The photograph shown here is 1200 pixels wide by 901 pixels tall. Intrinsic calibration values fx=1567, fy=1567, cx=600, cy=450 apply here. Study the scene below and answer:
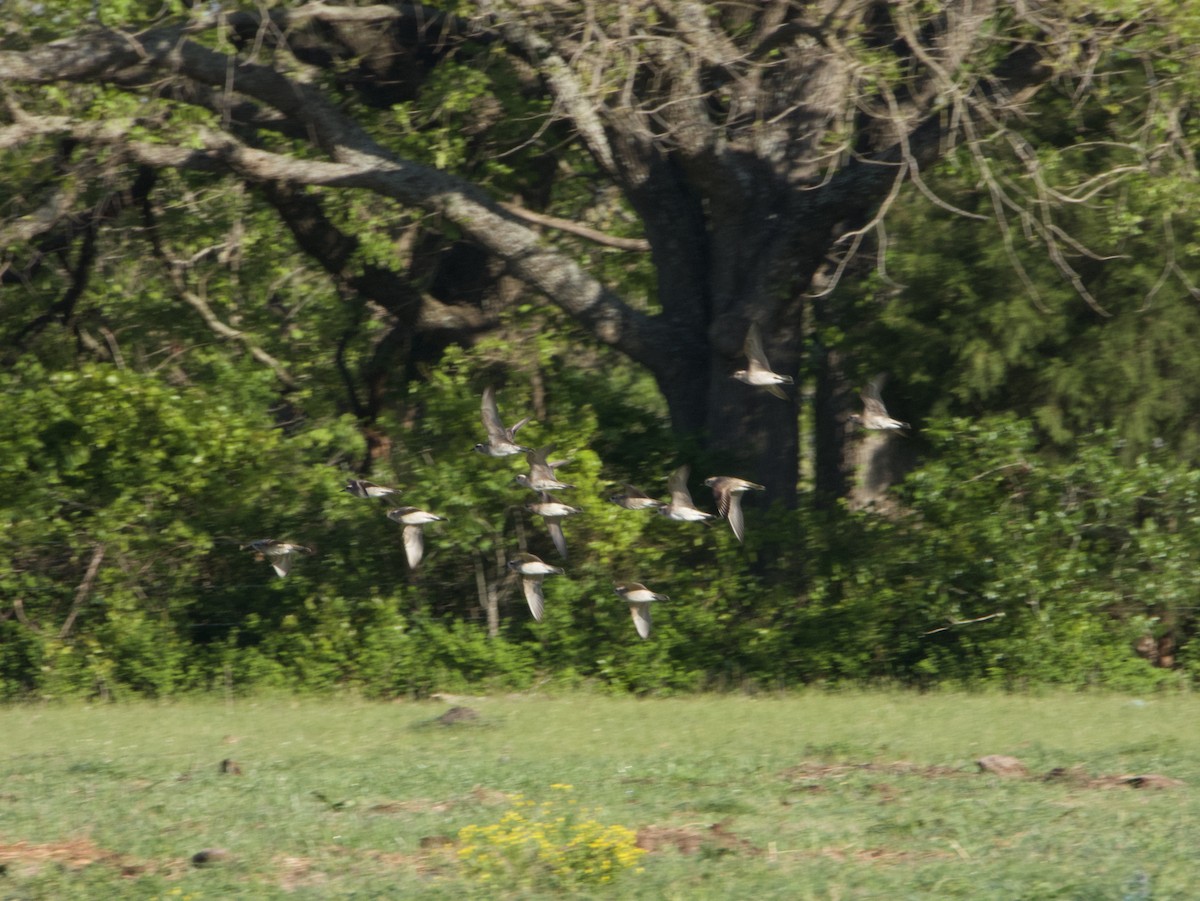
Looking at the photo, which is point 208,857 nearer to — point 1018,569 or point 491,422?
point 491,422

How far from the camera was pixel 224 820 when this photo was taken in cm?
748

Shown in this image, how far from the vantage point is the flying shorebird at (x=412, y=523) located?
1170 cm

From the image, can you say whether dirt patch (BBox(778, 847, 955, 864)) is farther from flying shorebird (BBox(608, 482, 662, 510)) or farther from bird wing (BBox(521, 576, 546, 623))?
flying shorebird (BBox(608, 482, 662, 510))

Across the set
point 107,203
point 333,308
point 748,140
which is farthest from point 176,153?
point 748,140

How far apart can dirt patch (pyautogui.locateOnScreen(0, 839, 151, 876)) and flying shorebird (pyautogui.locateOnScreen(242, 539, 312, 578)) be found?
4.84m

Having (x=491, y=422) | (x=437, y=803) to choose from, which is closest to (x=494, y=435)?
(x=491, y=422)

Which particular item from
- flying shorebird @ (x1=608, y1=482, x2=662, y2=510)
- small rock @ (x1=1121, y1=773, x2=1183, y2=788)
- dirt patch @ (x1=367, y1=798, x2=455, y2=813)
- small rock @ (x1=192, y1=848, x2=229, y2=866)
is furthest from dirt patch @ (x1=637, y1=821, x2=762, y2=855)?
flying shorebird @ (x1=608, y1=482, x2=662, y2=510)

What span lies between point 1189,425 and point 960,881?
26.8ft

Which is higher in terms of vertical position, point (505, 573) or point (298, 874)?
point (505, 573)

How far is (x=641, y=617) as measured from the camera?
482 inches

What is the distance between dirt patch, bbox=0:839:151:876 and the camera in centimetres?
659

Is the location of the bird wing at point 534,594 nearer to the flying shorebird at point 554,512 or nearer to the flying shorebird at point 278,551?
the flying shorebird at point 554,512

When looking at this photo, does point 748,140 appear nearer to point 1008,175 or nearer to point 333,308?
point 1008,175

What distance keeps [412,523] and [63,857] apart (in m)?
5.31
